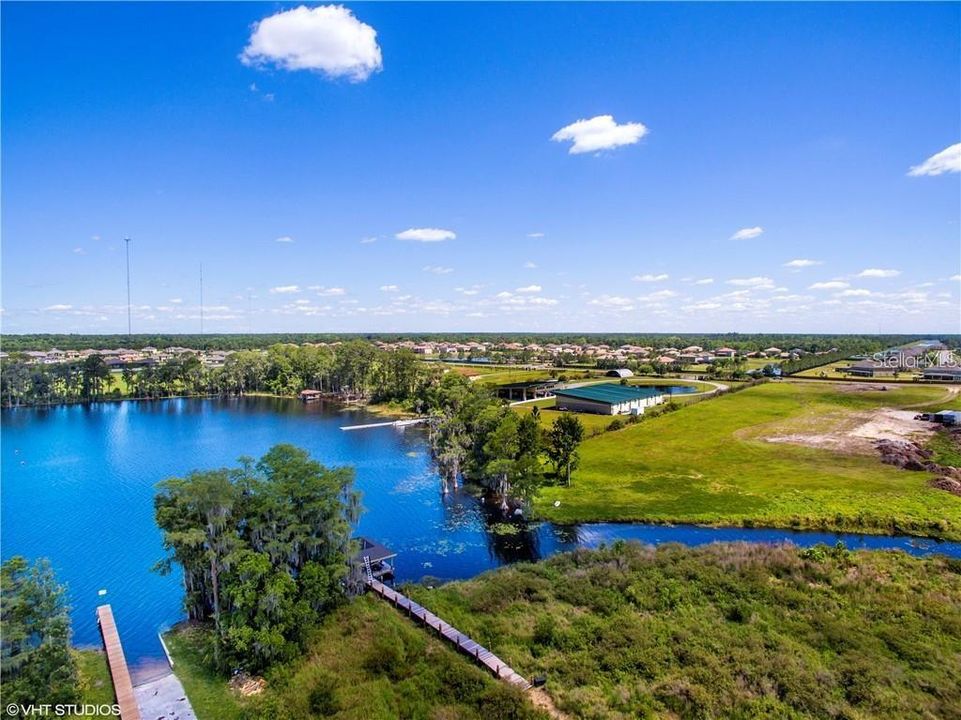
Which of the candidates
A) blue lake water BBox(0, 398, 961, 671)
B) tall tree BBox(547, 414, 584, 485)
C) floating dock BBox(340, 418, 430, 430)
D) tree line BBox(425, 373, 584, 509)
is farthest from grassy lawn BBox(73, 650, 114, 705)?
floating dock BBox(340, 418, 430, 430)

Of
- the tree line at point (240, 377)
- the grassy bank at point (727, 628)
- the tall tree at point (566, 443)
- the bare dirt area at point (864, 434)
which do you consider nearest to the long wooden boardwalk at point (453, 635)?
the grassy bank at point (727, 628)

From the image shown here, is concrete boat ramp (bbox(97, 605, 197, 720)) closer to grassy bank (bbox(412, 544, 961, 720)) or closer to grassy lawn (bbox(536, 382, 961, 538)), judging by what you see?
grassy bank (bbox(412, 544, 961, 720))

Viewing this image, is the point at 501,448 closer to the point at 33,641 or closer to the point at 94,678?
the point at 94,678

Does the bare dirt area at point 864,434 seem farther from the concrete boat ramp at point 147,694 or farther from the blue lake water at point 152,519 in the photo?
the concrete boat ramp at point 147,694

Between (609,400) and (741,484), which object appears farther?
(609,400)

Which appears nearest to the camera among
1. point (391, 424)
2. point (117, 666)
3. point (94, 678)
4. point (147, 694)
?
point (147, 694)

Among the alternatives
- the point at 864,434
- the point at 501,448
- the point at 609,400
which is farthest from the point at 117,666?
the point at 864,434
